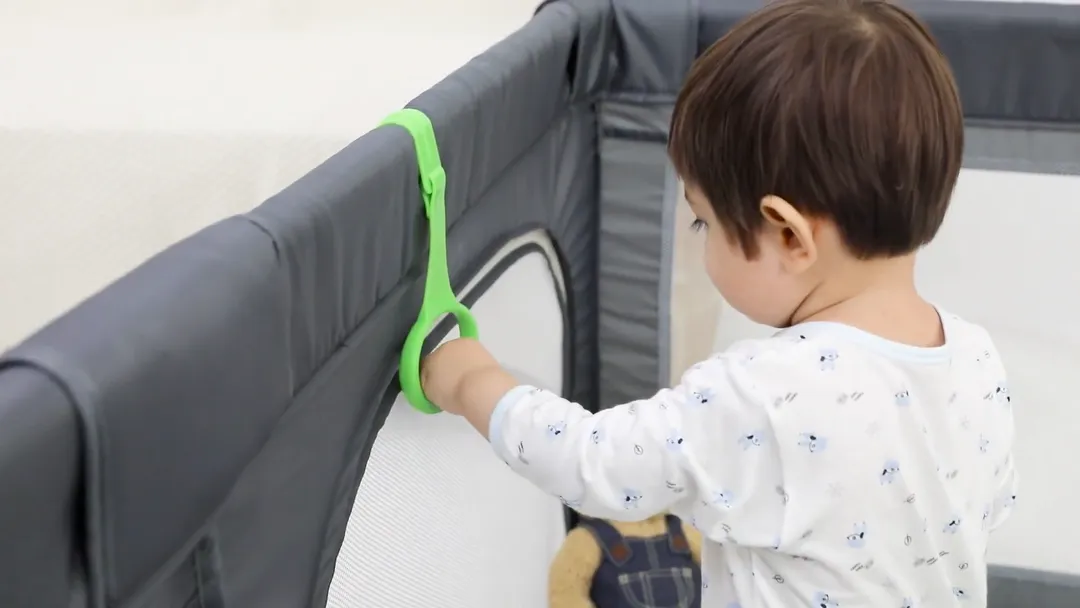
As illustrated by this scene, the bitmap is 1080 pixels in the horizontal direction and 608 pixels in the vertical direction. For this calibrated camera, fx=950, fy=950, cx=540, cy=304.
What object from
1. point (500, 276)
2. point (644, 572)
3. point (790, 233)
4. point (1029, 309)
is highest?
point (790, 233)

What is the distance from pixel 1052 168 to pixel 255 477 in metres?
0.91

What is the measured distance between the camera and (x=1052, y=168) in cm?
100

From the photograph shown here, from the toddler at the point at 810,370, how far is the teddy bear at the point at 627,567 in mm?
376

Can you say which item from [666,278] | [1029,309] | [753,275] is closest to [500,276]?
[753,275]

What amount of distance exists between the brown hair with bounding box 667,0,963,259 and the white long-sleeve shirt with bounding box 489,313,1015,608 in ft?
0.26

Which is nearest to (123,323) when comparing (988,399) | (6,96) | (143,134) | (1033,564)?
(988,399)

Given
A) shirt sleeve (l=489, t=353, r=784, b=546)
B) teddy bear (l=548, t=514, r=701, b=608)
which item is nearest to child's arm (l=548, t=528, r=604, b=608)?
teddy bear (l=548, t=514, r=701, b=608)

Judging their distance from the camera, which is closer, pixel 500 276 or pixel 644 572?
pixel 500 276

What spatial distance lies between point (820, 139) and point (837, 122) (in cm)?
1

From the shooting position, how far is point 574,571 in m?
0.99

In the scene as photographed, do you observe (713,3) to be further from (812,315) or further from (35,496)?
(35,496)

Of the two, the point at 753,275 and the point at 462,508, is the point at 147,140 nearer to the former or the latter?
the point at 462,508

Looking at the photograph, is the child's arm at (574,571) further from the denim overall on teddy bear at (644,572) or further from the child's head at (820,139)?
the child's head at (820,139)

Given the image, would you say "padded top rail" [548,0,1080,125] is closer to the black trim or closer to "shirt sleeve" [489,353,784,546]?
the black trim
